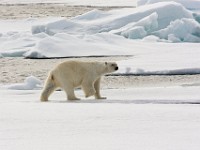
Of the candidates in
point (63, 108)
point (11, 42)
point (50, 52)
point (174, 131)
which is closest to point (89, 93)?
point (63, 108)

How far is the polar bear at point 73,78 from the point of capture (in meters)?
6.51

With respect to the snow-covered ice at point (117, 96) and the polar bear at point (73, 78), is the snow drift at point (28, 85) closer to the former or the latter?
the snow-covered ice at point (117, 96)

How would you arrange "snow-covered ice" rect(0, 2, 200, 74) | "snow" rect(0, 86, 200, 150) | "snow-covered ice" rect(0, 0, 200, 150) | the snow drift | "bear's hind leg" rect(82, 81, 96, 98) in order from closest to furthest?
"snow" rect(0, 86, 200, 150), "snow-covered ice" rect(0, 0, 200, 150), "bear's hind leg" rect(82, 81, 96, 98), the snow drift, "snow-covered ice" rect(0, 2, 200, 74)

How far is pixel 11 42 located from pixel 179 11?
4211 mm

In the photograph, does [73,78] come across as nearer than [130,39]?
Yes

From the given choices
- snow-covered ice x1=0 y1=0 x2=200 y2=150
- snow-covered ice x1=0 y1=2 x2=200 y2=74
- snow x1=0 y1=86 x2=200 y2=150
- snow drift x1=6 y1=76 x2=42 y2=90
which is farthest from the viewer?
snow-covered ice x1=0 y1=2 x2=200 y2=74

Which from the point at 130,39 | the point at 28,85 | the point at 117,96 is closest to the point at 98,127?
the point at 117,96

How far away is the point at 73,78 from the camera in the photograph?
6.57 metres

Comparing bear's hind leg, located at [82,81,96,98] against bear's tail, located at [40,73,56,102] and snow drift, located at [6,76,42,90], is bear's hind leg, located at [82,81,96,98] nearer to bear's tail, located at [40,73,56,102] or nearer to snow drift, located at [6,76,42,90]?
bear's tail, located at [40,73,56,102]

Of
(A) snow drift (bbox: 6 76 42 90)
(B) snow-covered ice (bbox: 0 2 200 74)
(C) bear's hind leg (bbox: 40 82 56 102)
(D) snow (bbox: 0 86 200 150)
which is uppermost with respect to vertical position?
(D) snow (bbox: 0 86 200 150)

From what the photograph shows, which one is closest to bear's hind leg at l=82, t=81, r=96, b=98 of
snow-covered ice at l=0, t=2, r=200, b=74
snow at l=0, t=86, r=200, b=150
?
snow at l=0, t=86, r=200, b=150

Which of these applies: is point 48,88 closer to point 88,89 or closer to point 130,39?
point 88,89

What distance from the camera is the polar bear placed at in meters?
6.51

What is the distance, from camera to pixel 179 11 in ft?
47.5
